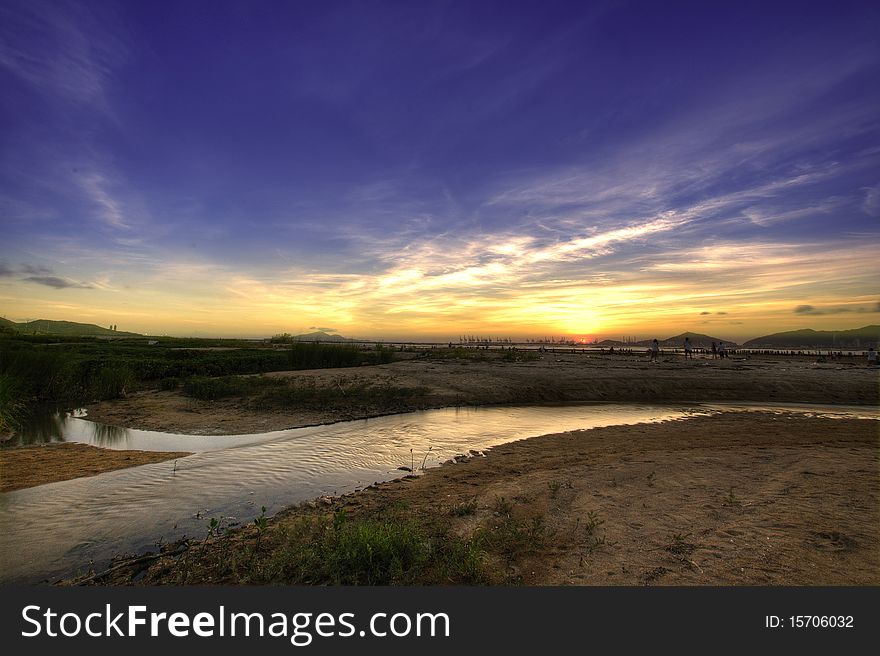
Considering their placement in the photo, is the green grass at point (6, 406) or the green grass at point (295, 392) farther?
the green grass at point (295, 392)

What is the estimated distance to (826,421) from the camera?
1642 cm

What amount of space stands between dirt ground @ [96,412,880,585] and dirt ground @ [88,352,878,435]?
32.5 feet

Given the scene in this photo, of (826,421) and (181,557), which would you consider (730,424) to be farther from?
(181,557)

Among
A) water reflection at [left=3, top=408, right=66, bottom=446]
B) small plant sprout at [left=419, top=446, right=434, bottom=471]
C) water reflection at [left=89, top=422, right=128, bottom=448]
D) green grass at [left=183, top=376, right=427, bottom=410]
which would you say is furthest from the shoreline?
small plant sprout at [left=419, top=446, right=434, bottom=471]

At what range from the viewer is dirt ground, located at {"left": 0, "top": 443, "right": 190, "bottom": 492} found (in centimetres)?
1007

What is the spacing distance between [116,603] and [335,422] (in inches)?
536

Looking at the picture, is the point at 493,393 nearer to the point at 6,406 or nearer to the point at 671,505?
the point at 671,505

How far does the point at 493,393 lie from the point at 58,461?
1980 cm

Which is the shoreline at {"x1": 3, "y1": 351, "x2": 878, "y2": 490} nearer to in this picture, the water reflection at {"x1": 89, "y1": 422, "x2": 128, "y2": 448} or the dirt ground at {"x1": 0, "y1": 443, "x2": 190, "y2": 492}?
the water reflection at {"x1": 89, "y1": 422, "x2": 128, "y2": 448}

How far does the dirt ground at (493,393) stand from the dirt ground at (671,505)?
990cm

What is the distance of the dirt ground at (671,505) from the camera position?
210 inches

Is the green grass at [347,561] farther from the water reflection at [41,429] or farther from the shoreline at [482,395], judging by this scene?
the water reflection at [41,429]

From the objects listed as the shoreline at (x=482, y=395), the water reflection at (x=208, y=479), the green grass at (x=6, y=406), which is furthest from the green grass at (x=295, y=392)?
the green grass at (x=6, y=406)

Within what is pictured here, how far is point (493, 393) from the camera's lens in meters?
25.4
